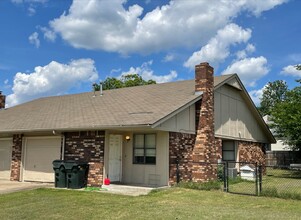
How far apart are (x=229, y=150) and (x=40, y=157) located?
405 inches

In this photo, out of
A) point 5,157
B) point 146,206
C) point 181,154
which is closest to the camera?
point 146,206

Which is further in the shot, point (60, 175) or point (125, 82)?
point (125, 82)

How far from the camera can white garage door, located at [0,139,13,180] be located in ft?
56.0

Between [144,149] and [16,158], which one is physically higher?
[144,149]

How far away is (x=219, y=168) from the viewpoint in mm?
16078

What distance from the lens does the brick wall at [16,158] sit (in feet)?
53.8

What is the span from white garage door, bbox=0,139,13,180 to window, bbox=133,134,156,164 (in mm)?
6801

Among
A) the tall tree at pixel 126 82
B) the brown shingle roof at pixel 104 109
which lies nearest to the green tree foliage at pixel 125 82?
the tall tree at pixel 126 82

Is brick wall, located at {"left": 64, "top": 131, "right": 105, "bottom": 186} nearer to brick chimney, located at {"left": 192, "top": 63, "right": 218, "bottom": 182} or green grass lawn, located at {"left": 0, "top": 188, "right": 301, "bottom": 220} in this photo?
green grass lawn, located at {"left": 0, "top": 188, "right": 301, "bottom": 220}

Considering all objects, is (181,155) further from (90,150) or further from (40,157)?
(40,157)

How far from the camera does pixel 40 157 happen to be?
1590cm

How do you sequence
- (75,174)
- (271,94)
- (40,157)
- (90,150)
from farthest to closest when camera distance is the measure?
(271,94) → (40,157) → (90,150) → (75,174)

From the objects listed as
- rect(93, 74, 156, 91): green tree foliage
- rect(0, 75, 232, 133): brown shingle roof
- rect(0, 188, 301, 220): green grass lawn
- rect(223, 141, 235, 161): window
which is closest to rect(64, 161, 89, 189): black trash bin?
rect(0, 188, 301, 220): green grass lawn

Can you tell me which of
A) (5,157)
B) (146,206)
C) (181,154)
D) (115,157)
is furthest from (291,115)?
(5,157)
